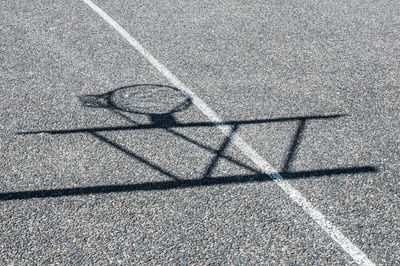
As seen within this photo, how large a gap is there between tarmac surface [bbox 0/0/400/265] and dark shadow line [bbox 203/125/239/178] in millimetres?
29

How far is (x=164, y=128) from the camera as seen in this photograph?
22.4ft

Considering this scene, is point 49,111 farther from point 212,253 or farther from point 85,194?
point 212,253

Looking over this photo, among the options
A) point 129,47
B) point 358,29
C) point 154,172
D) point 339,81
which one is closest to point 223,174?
point 154,172

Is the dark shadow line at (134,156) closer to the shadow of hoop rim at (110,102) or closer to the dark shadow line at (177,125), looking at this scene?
the dark shadow line at (177,125)

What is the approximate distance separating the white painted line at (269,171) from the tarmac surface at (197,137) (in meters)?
0.05

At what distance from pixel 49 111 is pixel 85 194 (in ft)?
6.03

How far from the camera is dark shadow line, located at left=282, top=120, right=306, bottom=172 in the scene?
6184mm

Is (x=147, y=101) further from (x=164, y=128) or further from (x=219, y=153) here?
(x=219, y=153)

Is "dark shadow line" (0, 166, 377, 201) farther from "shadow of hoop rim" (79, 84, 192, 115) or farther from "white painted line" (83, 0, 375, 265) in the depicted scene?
"shadow of hoop rim" (79, 84, 192, 115)

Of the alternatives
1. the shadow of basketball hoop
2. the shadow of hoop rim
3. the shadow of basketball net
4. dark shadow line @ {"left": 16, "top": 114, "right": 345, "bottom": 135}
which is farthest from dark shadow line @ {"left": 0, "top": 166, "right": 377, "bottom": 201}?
the shadow of hoop rim

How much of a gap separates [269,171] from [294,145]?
62 centimetres

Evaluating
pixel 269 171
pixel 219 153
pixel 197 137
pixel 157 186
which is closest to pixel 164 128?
pixel 197 137

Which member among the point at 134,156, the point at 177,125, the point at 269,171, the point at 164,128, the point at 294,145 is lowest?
the point at 134,156

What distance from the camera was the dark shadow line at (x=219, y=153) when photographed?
6.07m
